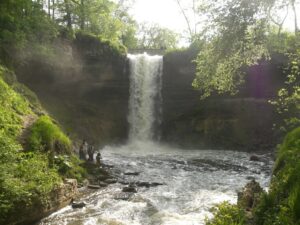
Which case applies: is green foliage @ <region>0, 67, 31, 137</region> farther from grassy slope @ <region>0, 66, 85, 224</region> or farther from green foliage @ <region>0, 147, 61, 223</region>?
green foliage @ <region>0, 147, 61, 223</region>

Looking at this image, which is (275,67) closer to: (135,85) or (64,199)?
(135,85)

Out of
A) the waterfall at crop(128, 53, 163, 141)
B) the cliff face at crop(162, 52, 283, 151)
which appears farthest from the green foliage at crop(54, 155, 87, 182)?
the cliff face at crop(162, 52, 283, 151)

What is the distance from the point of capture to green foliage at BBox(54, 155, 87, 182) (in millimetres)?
15555

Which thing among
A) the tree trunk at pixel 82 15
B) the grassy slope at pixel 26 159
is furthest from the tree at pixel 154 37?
the grassy slope at pixel 26 159

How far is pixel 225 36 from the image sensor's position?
10.7 metres

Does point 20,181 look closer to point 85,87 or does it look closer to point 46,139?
point 46,139

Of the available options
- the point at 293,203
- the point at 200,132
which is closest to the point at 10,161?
the point at 293,203

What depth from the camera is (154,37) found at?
237 feet

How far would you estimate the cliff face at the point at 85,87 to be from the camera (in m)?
30.2

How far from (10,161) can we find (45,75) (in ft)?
66.2

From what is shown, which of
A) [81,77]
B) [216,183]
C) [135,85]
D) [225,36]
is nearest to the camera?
[225,36]

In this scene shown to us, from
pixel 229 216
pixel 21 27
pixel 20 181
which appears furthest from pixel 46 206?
pixel 21 27

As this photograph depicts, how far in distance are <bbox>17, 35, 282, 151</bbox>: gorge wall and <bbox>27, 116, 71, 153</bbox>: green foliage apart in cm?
1232

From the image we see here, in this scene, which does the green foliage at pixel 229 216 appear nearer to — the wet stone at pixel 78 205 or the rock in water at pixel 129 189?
the wet stone at pixel 78 205
